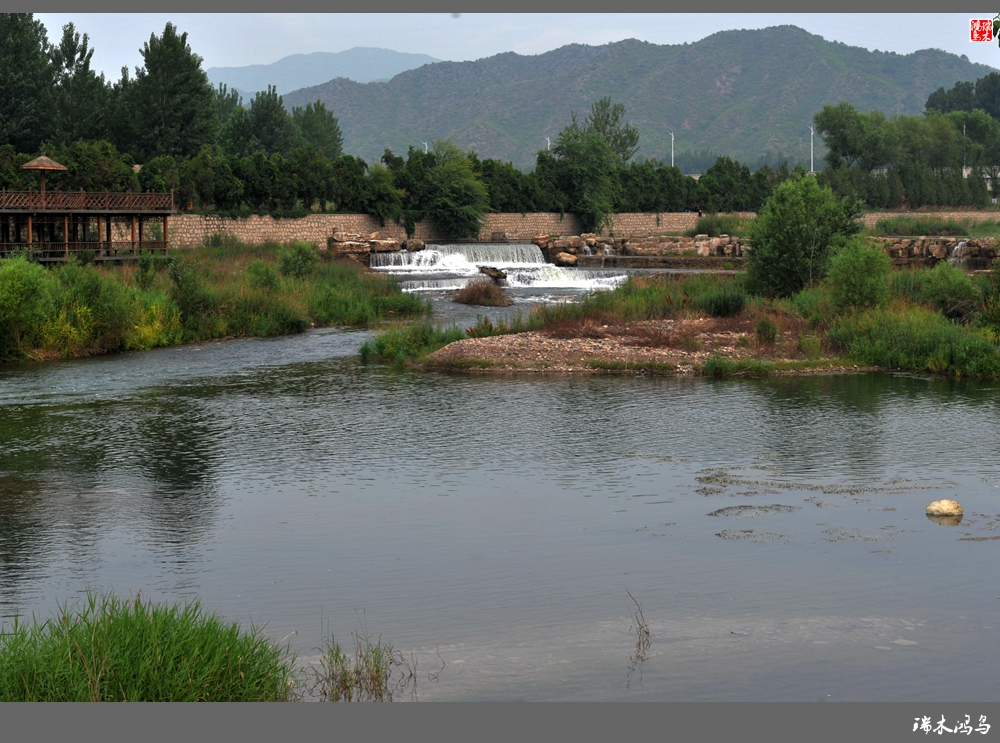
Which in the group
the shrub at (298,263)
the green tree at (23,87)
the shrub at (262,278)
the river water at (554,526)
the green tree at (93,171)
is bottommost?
the river water at (554,526)

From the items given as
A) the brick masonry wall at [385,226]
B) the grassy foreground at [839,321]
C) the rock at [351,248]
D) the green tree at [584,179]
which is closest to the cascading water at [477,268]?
the rock at [351,248]

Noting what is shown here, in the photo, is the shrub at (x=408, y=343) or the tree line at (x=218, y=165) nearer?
the shrub at (x=408, y=343)

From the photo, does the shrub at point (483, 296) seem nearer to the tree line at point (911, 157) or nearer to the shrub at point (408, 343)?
the shrub at point (408, 343)

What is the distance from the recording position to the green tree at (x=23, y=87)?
5956 centimetres

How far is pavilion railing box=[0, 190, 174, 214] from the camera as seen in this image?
3597 centimetres

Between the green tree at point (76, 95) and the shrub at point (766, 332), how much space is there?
48.1 m

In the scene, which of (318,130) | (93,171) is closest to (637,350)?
(93,171)

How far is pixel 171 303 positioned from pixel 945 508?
893 inches

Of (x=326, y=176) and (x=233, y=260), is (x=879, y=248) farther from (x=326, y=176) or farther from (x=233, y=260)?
(x=326, y=176)

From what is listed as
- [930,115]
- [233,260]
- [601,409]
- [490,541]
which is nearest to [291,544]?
[490,541]

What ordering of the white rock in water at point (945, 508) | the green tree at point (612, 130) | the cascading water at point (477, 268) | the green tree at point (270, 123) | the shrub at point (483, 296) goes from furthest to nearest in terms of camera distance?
the green tree at point (612, 130) < the green tree at point (270, 123) < the cascading water at point (477, 268) < the shrub at point (483, 296) < the white rock in water at point (945, 508)

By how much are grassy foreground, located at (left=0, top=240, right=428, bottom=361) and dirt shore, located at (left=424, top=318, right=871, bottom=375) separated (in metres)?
8.45

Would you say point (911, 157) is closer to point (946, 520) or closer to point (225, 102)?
point (225, 102)

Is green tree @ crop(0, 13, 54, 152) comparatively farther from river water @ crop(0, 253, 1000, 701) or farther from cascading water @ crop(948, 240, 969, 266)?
cascading water @ crop(948, 240, 969, 266)
